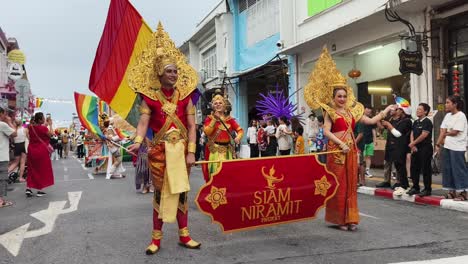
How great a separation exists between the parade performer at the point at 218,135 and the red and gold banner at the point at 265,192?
Result: 2101 millimetres

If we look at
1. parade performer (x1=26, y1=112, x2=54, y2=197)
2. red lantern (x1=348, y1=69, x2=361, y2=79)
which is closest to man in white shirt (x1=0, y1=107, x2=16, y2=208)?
parade performer (x1=26, y1=112, x2=54, y2=197)

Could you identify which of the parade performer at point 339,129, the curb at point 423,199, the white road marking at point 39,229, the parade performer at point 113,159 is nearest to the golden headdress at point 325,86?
the parade performer at point 339,129

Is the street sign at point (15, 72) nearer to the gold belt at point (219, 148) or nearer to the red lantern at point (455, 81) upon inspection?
the gold belt at point (219, 148)

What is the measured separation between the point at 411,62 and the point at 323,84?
6310 millimetres

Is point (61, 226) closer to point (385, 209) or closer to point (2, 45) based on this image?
point (385, 209)

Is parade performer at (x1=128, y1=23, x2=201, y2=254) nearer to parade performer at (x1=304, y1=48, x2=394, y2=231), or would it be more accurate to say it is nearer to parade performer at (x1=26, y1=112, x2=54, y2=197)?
parade performer at (x1=304, y1=48, x2=394, y2=231)

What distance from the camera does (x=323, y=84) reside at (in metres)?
5.80

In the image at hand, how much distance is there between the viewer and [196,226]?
6.05 metres

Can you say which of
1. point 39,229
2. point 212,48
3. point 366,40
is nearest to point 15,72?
point 212,48

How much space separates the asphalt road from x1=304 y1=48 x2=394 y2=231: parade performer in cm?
26

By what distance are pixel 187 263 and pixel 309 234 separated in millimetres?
1738

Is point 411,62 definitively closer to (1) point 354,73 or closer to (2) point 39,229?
(1) point 354,73

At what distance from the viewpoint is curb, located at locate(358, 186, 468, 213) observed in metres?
6.94

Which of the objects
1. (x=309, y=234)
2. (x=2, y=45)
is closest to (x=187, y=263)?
(x=309, y=234)
